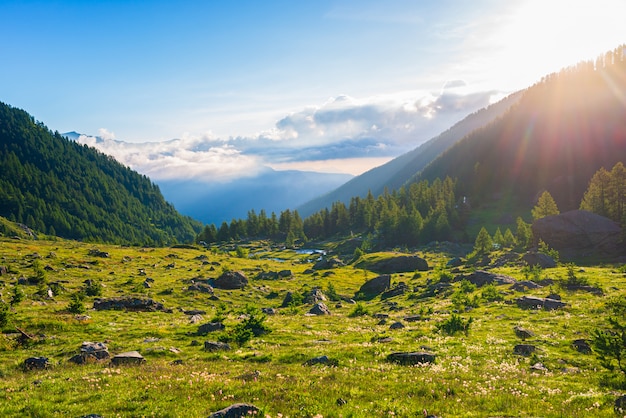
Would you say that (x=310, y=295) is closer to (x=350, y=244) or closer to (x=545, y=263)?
(x=545, y=263)

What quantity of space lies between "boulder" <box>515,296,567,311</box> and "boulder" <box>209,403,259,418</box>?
113ft

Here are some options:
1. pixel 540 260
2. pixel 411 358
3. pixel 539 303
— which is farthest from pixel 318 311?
pixel 540 260

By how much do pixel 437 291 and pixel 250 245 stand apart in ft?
499

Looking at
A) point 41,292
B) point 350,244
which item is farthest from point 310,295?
point 350,244

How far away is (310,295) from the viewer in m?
59.0

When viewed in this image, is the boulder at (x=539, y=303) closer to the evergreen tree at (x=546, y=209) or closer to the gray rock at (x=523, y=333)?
the gray rock at (x=523, y=333)

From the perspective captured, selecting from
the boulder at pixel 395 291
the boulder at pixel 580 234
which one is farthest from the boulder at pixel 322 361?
the boulder at pixel 580 234

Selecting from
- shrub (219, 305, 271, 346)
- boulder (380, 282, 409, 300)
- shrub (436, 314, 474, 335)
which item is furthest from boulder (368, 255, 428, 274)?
shrub (219, 305, 271, 346)

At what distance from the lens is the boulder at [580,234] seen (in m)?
81.1

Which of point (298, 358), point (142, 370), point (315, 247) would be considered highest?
point (142, 370)

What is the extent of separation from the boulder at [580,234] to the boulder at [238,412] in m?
91.5

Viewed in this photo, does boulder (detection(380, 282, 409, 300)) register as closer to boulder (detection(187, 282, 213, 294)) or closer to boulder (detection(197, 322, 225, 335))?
boulder (detection(187, 282, 213, 294))

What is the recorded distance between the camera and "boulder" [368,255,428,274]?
91.9 metres

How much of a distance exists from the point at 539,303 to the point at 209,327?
3293cm
